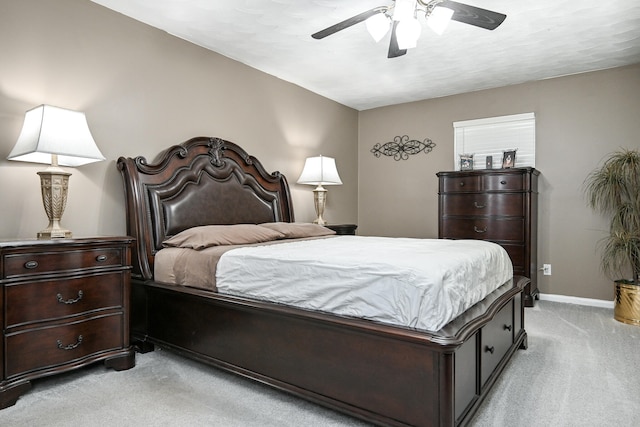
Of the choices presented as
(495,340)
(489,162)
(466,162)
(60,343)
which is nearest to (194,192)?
(60,343)

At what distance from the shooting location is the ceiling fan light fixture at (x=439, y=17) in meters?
2.20

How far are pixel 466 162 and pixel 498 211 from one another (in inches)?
33.5

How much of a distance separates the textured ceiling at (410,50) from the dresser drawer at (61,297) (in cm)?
195

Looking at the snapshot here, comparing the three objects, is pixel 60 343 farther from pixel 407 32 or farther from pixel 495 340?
pixel 407 32

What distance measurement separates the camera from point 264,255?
217 centimetres

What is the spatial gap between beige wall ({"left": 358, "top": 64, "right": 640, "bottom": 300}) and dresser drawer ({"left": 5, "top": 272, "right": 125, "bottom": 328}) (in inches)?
152

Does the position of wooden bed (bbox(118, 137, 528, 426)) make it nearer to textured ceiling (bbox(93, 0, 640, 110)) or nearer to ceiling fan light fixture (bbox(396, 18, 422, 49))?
textured ceiling (bbox(93, 0, 640, 110))

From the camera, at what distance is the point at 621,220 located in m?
3.70

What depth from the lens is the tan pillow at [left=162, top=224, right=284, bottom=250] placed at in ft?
8.51

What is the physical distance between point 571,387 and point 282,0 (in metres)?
2.99

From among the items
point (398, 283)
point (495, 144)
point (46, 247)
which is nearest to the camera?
point (398, 283)

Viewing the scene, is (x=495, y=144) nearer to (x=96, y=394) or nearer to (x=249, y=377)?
(x=249, y=377)

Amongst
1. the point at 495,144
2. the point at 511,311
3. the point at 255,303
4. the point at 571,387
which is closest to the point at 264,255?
the point at 255,303

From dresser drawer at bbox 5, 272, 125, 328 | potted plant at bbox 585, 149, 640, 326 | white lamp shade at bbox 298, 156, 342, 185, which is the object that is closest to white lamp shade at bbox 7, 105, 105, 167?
dresser drawer at bbox 5, 272, 125, 328
